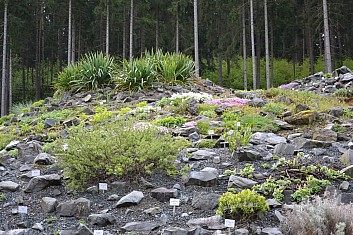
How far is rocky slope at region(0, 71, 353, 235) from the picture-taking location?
3.66 m

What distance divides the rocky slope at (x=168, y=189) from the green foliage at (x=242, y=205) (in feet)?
0.22

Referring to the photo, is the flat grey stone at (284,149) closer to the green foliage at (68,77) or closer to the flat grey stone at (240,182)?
the flat grey stone at (240,182)

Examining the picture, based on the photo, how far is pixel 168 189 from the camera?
170 inches

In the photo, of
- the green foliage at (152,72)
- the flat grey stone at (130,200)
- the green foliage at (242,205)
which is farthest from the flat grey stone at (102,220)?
the green foliage at (152,72)

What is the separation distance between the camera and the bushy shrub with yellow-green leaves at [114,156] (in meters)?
4.48

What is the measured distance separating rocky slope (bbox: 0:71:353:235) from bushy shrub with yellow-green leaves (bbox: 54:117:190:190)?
14 centimetres

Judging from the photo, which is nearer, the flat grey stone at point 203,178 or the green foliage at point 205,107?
the flat grey stone at point 203,178

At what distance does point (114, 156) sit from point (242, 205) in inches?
64.7

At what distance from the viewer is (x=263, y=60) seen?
28828 mm

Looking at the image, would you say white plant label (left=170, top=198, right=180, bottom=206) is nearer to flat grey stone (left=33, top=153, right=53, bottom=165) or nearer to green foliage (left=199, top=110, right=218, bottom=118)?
flat grey stone (left=33, top=153, right=53, bottom=165)

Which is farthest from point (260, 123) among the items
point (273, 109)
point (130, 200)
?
point (130, 200)

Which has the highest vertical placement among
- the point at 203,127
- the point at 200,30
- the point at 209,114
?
the point at 200,30

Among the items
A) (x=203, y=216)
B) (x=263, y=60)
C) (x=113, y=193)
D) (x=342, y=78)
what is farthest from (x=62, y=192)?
(x=263, y=60)

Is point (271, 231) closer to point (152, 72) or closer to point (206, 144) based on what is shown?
point (206, 144)
